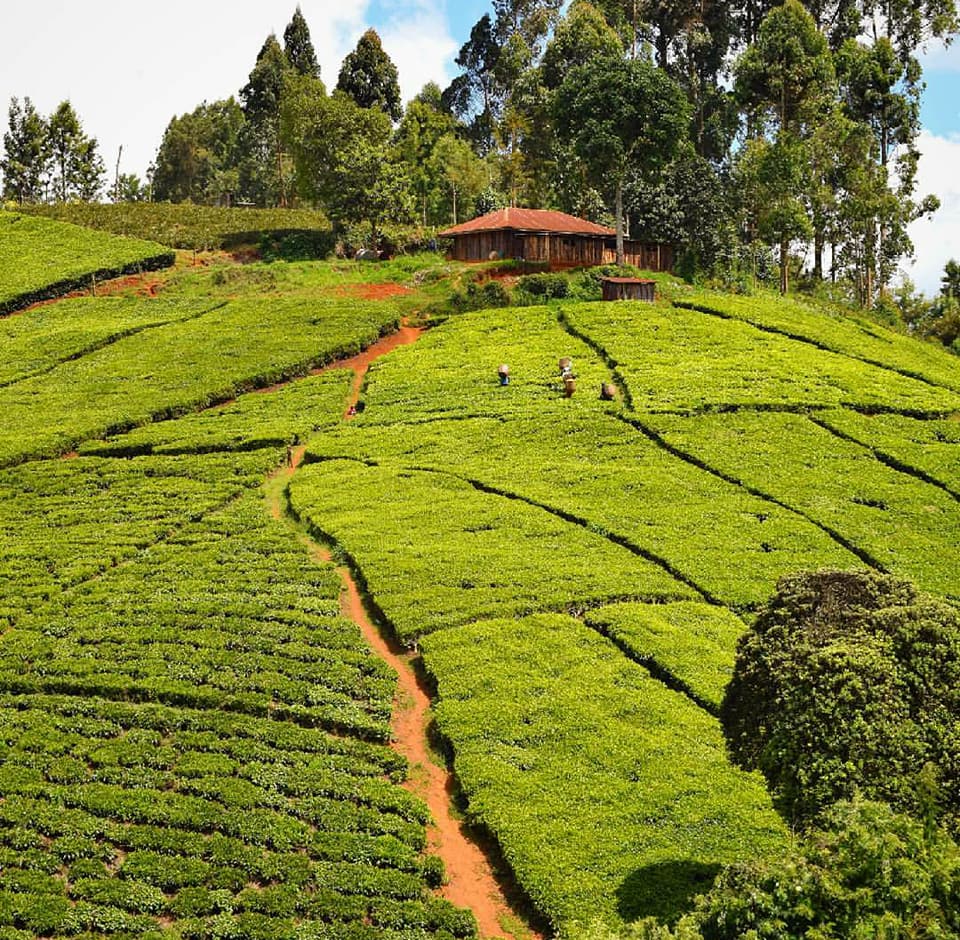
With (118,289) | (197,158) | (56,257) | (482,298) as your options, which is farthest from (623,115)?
(197,158)

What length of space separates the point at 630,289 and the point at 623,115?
1075 cm

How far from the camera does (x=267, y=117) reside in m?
113

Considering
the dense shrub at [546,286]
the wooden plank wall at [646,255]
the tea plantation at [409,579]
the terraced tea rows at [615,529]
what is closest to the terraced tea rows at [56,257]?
the tea plantation at [409,579]

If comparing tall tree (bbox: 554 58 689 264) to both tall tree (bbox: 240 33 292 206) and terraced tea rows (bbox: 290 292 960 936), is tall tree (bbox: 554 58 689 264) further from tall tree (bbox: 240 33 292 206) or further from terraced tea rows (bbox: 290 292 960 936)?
tall tree (bbox: 240 33 292 206)

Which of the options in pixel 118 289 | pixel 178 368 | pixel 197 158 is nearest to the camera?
pixel 178 368

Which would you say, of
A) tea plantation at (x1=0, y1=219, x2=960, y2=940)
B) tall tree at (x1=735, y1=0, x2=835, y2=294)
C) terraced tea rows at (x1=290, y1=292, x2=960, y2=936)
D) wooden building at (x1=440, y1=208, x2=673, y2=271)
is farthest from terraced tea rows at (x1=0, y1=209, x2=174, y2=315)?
tall tree at (x1=735, y1=0, x2=835, y2=294)

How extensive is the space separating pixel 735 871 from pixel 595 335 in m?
38.9

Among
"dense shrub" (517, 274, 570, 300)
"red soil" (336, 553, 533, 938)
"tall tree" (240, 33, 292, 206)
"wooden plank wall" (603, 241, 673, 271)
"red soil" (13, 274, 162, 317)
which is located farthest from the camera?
"tall tree" (240, 33, 292, 206)

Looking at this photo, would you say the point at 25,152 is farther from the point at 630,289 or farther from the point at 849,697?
the point at 849,697

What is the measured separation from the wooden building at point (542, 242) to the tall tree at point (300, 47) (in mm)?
48168

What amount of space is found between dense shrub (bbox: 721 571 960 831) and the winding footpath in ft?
17.6

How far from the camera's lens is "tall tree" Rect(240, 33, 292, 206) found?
359 ft

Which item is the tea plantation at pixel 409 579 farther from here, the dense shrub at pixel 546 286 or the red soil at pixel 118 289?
the red soil at pixel 118 289

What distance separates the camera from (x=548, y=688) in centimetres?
2508
